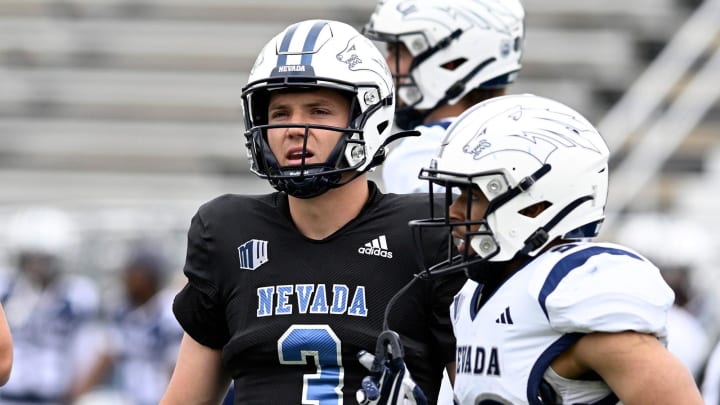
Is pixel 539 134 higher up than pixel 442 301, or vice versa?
pixel 539 134

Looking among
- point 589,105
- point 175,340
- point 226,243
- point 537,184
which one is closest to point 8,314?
point 175,340

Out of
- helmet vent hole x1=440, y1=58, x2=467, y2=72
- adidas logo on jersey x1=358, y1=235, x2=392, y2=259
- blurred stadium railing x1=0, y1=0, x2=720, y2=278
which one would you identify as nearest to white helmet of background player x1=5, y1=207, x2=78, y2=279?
blurred stadium railing x1=0, y1=0, x2=720, y2=278

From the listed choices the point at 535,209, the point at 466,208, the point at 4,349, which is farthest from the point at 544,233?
the point at 4,349

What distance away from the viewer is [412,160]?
13.6 ft

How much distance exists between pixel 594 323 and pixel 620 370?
94mm

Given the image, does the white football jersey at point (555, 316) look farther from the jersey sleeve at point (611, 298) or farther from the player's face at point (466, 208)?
the player's face at point (466, 208)

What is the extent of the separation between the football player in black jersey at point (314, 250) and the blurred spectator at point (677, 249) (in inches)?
213

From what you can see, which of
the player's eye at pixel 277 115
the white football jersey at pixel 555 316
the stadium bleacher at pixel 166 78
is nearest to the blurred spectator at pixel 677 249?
the stadium bleacher at pixel 166 78

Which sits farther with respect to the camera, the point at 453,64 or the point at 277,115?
the point at 453,64

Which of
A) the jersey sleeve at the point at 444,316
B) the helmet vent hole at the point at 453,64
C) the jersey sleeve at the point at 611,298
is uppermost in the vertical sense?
the helmet vent hole at the point at 453,64

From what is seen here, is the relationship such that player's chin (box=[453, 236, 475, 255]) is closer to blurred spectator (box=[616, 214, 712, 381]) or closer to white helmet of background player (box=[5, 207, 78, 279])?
blurred spectator (box=[616, 214, 712, 381])

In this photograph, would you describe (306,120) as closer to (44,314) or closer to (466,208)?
(466,208)

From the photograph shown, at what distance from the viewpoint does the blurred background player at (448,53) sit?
4.37 m

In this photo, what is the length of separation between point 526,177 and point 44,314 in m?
6.85
